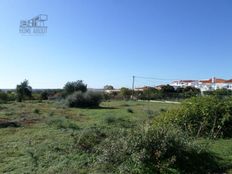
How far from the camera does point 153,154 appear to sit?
7.26 meters

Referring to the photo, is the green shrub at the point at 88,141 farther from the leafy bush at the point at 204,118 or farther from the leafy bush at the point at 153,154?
the leafy bush at the point at 204,118

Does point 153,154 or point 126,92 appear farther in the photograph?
point 126,92

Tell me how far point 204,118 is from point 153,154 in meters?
4.71

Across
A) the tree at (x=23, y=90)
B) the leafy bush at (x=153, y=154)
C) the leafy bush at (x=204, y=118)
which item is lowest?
the leafy bush at (x=153, y=154)

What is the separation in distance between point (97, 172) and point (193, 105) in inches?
249

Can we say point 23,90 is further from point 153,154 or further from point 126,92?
point 153,154

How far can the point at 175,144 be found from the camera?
7.56 m

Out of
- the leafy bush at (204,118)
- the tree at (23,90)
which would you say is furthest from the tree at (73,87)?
the leafy bush at (204,118)

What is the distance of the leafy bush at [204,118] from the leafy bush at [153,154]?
10.8ft

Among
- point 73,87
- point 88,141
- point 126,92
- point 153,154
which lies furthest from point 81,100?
point 126,92

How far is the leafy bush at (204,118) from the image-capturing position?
11320 mm

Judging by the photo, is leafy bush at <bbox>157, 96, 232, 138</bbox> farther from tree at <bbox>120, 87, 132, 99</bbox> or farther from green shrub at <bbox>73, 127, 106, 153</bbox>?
tree at <bbox>120, 87, 132, 99</bbox>

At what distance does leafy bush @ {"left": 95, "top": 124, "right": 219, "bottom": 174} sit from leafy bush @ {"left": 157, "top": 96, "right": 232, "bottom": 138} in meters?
3.29

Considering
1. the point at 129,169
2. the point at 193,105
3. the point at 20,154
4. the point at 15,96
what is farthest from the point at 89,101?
the point at 129,169
